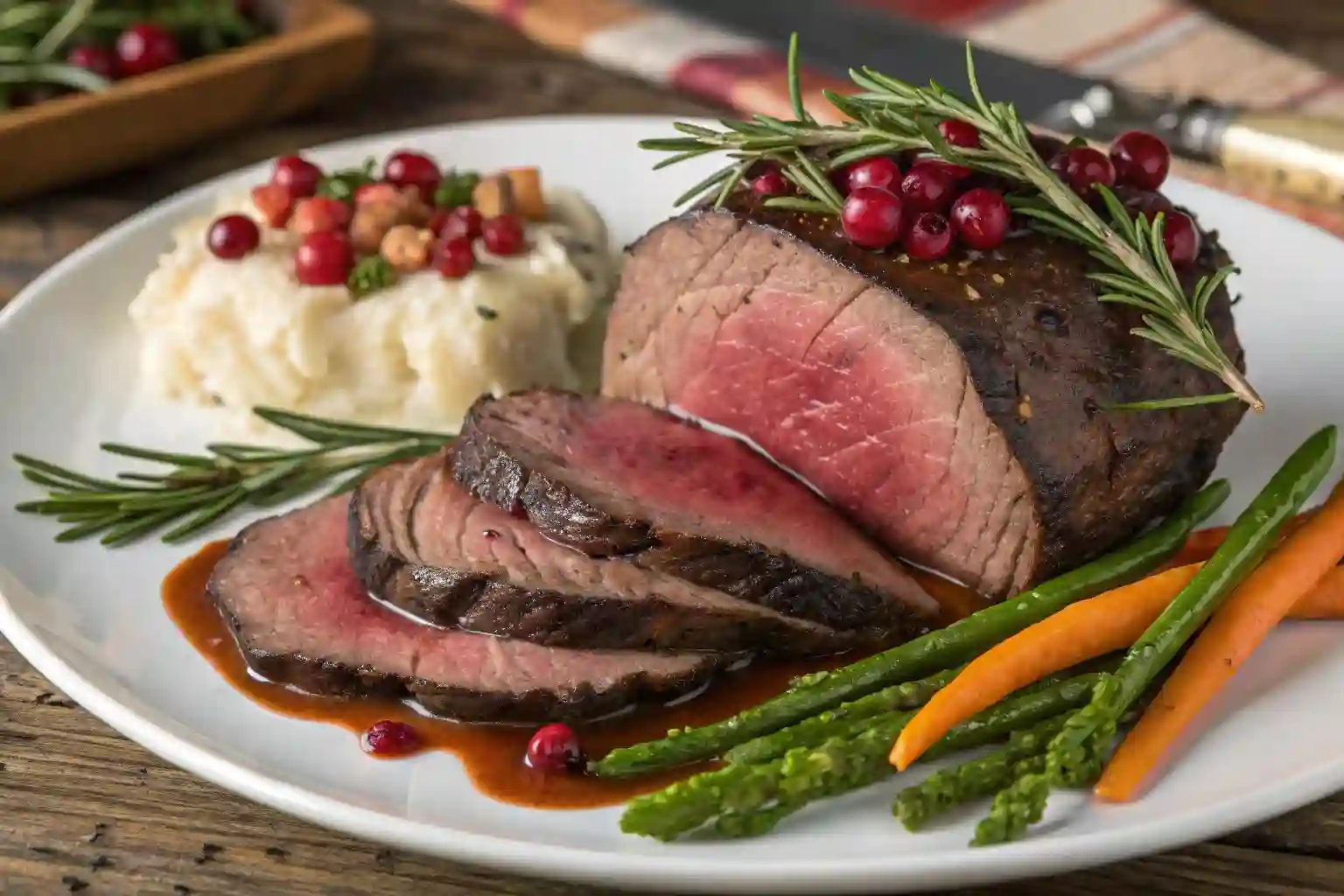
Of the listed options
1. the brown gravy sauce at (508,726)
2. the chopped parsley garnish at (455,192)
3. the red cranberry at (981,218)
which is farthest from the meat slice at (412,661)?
the chopped parsley garnish at (455,192)

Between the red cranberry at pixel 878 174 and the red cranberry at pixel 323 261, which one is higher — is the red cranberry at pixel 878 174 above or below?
above

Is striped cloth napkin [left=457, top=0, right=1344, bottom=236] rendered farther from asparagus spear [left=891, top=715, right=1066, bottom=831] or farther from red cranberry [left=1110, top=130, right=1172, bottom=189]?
→ asparagus spear [left=891, top=715, right=1066, bottom=831]

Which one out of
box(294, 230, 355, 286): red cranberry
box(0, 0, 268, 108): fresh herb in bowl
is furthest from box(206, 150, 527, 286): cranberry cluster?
box(0, 0, 268, 108): fresh herb in bowl

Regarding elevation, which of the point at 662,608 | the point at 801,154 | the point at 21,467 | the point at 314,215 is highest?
the point at 801,154

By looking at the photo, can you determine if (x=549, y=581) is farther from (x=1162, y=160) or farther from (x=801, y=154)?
(x=1162, y=160)

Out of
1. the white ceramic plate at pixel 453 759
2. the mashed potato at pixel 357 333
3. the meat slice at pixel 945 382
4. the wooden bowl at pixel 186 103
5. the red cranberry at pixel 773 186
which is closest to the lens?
the white ceramic plate at pixel 453 759

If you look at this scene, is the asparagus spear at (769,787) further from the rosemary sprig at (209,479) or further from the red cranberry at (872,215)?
Result: the rosemary sprig at (209,479)

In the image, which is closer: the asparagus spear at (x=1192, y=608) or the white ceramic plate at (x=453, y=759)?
the white ceramic plate at (x=453, y=759)

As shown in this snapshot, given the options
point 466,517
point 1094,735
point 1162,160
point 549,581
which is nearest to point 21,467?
point 466,517
